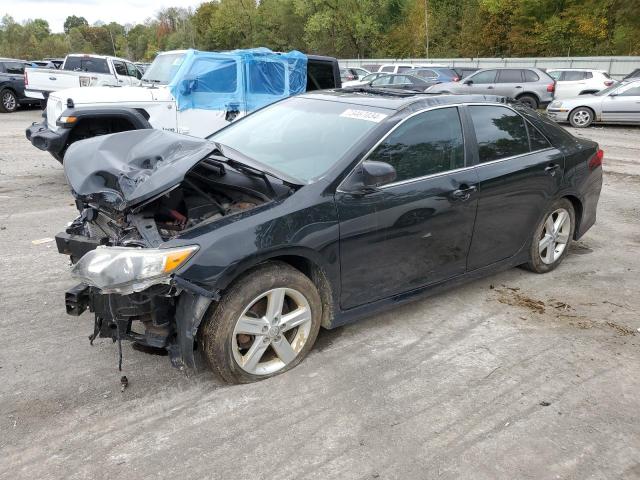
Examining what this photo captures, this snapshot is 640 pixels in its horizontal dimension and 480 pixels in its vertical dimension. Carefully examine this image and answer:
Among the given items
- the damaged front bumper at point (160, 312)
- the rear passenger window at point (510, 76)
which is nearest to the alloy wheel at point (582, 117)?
the rear passenger window at point (510, 76)

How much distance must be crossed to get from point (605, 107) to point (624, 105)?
0.52 meters

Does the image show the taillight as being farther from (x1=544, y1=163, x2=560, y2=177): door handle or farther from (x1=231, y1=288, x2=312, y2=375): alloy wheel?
(x1=231, y1=288, x2=312, y2=375): alloy wheel

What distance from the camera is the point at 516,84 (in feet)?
63.2

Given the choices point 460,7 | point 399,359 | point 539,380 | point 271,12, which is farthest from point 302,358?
point 271,12

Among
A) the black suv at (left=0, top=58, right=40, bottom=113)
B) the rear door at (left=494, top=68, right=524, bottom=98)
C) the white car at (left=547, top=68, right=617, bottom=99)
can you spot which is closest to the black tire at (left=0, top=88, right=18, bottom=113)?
the black suv at (left=0, top=58, right=40, bottom=113)

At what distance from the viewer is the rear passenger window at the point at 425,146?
12.1 ft

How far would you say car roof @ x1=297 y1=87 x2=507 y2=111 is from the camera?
12.9 ft

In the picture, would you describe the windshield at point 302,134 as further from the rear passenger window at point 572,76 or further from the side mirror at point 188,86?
the rear passenger window at point 572,76

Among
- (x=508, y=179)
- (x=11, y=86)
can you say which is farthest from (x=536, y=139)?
(x=11, y=86)

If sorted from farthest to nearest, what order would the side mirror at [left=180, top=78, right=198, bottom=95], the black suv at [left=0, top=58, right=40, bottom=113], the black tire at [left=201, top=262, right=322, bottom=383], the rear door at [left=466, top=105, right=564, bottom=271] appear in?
the black suv at [left=0, top=58, right=40, bottom=113] < the side mirror at [left=180, top=78, right=198, bottom=95] < the rear door at [left=466, top=105, right=564, bottom=271] < the black tire at [left=201, top=262, right=322, bottom=383]

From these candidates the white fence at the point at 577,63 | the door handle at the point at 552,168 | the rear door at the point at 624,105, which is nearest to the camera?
the door handle at the point at 552,168

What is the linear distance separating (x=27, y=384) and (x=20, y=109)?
66.3ft

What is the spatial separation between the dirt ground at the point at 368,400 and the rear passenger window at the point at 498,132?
1234mm

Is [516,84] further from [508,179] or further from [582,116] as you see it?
[508,179]
